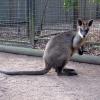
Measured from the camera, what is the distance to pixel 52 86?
4.56 m

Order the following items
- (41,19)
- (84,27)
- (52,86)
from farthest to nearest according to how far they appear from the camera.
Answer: (41,19) < (84,27) < (52,86)

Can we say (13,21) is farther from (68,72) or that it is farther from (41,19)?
(68,72)

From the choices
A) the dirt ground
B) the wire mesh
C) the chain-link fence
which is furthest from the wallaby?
the wire mesh

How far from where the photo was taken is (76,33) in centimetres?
545

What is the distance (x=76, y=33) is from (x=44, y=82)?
3.91 ft

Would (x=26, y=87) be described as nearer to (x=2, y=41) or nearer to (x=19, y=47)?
(x=19, y=47)

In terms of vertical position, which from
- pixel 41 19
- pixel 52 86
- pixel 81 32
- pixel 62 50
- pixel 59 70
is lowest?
pixel 52 86

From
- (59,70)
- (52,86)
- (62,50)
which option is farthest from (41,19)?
(52,86)

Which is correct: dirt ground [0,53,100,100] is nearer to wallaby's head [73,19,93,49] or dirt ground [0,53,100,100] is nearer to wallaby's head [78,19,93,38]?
wallaby's head [73,19,93,49]

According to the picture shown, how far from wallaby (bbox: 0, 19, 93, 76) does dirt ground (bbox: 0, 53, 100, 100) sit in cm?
12

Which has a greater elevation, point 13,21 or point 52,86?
point 13,21

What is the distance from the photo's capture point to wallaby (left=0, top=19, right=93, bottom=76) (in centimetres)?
507

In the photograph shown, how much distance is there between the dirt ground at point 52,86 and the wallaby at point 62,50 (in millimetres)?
118

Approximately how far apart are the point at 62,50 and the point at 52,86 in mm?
795
